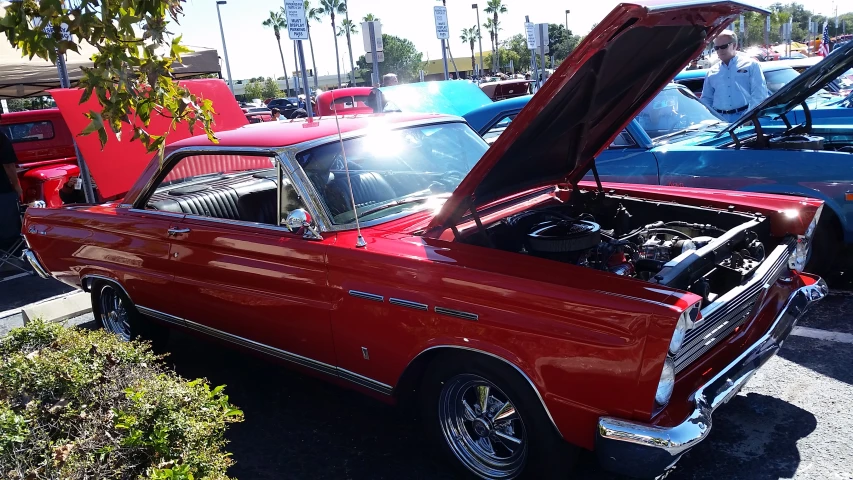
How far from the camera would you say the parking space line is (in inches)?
156

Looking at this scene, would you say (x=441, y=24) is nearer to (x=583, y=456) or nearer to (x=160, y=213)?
(x=160, y=213)

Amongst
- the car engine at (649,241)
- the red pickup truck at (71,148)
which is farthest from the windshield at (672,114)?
the red pickup truck at (71,148)

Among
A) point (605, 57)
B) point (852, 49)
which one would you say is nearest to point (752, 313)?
point (605, 57)

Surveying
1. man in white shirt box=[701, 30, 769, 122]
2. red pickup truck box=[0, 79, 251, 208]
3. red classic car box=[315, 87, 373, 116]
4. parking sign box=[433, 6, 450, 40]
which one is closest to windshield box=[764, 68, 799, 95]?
man in white shirt box=[701, 30, 769, 122]

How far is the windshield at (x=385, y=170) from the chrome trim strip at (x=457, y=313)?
0.78m

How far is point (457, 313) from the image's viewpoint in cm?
257

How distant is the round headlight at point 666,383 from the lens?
7.24 ft

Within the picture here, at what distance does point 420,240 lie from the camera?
2916 mm

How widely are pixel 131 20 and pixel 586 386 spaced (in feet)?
6.17

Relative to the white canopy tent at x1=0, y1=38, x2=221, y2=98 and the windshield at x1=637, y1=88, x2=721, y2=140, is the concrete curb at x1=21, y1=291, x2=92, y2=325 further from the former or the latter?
the windshield at x1=637, y1=88, x2=721, y2=140

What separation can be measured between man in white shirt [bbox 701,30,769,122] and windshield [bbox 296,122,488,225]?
4325 mm

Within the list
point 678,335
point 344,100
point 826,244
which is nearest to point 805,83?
point 826,244

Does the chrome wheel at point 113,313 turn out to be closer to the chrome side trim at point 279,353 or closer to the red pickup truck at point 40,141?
the chrome side trim at point 279,353

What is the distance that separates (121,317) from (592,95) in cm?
350
